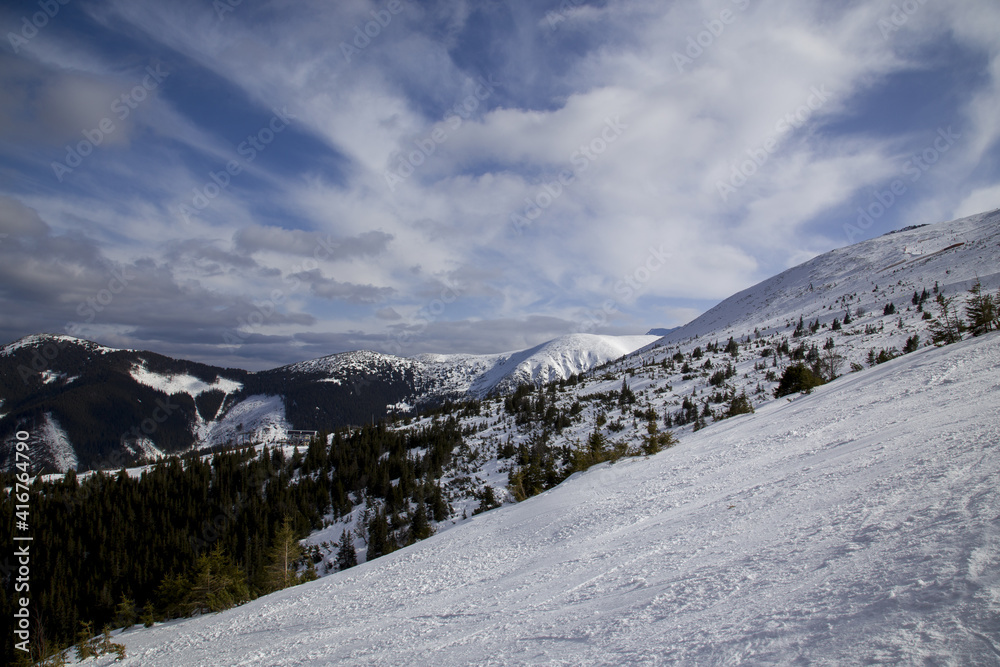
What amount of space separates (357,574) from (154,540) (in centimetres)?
7255

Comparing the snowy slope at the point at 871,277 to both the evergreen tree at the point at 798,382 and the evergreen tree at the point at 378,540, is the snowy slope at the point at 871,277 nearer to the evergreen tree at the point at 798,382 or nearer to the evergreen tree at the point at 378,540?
the evergreen tree at the point at 798,382

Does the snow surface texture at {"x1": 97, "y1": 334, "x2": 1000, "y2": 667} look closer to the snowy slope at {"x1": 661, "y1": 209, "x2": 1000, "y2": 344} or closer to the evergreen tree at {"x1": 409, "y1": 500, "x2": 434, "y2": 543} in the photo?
the evergreen tree at {"x1": 409, "y1": 500, "x2": 434, "y2": 543}

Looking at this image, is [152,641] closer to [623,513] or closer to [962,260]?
[623,513]

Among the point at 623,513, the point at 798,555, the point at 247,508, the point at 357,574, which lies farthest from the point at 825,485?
the point at 247,508

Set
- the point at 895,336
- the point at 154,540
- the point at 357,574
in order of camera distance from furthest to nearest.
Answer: the point at 154,540, the point at 895,336, the point at 357,574

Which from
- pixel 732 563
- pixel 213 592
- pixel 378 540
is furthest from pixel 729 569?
pixel 378 540

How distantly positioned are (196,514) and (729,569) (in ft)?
279

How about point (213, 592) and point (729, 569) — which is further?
point (213, 592)

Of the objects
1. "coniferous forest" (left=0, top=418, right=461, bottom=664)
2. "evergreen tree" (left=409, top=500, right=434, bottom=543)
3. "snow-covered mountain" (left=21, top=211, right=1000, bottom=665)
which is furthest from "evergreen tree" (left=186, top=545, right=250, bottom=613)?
"coniferous forest" (left=0, top=418, right=461, bottom=664)

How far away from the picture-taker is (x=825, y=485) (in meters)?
7.02

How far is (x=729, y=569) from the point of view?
521cm

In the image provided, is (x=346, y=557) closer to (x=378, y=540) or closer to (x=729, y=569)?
(x=378, y=540)

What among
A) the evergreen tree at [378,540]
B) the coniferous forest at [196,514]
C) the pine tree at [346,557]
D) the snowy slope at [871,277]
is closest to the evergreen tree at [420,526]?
the coniferous forest at [196,514]

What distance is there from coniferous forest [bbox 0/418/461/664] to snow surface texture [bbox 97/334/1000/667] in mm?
30506
